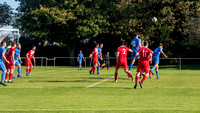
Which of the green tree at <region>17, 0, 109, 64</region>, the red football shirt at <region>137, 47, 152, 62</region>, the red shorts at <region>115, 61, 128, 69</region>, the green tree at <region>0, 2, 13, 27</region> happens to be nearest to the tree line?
the green tree at <region>17, 0, 109, 64</region>

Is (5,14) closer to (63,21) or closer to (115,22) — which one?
(63,21)

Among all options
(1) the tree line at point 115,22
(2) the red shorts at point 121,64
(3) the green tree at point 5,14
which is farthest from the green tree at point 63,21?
(2) the red shorts at point 121,64

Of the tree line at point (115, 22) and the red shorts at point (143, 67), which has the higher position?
the tree line at point (115, 22)

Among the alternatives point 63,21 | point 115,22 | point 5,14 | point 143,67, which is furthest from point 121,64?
point 5,14

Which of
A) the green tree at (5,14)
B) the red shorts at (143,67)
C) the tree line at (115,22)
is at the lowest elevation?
the red shorts at (143,67)

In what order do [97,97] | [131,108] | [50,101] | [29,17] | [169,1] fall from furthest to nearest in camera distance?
[29,17] < [169,1] < [97,97] < [50,101] < [131,108]

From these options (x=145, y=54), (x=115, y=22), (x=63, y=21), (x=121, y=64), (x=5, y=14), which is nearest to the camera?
(x=145, y=54)

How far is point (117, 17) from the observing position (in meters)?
44.2

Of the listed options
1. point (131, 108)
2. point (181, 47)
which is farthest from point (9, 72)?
point (181, 47)

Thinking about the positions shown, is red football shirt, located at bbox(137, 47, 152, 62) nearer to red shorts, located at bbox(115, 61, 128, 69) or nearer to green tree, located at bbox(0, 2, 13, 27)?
red shorts, located at bbox(115, 61, 128, 69)

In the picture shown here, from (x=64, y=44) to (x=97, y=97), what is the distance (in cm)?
4057

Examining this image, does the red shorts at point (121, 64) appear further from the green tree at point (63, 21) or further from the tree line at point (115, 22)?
the green tree at point (63, 21)

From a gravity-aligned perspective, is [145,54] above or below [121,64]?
above

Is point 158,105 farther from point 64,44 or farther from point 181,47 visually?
point 64,44
